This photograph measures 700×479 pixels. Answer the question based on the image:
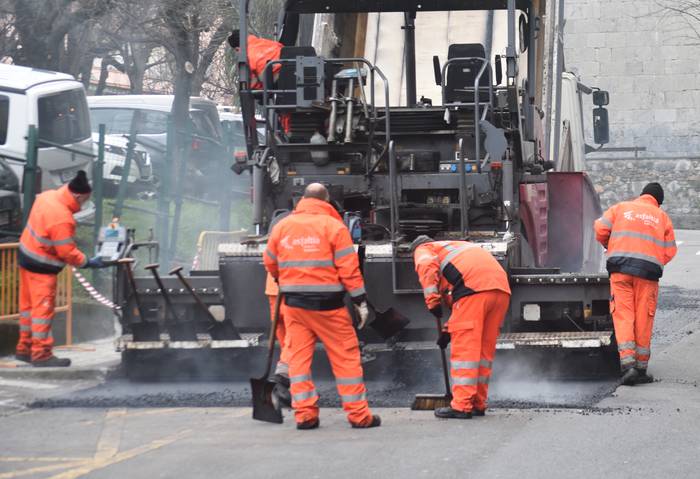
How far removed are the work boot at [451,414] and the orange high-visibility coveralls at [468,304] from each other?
0.09 ft

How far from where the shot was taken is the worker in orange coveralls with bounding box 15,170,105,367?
10398 mm

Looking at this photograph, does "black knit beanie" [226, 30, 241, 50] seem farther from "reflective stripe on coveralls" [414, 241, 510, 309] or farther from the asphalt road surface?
"reflective stripe on coveralls" [414, 241, 510, 309]

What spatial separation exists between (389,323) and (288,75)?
267 cm

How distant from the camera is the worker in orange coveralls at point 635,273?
368 inches

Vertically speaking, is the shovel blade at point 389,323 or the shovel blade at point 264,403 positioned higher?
the shovel blade at point 389,323

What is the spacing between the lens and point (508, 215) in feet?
32.4

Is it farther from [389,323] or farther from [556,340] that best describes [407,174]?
[556,340]

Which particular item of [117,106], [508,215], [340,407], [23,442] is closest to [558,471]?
[340,407]

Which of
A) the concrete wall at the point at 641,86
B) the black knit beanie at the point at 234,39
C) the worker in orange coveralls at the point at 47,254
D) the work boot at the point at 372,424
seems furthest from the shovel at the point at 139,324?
the concrete wall at the point at 641,86

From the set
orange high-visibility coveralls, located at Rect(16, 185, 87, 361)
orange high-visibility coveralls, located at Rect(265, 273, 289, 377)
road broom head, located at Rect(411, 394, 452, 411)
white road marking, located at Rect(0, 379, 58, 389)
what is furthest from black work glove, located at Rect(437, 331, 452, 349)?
orange high-visibility coveralls, located at Rect(16, 185, 87, 361)

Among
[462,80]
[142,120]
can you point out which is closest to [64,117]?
[142,120]

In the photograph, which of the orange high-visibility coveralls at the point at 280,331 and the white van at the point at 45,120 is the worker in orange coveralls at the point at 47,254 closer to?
the orange high-visibility coveralls at the point at 280,331

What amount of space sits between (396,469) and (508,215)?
3.92 meters

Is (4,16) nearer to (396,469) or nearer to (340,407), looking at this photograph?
(340,407)
